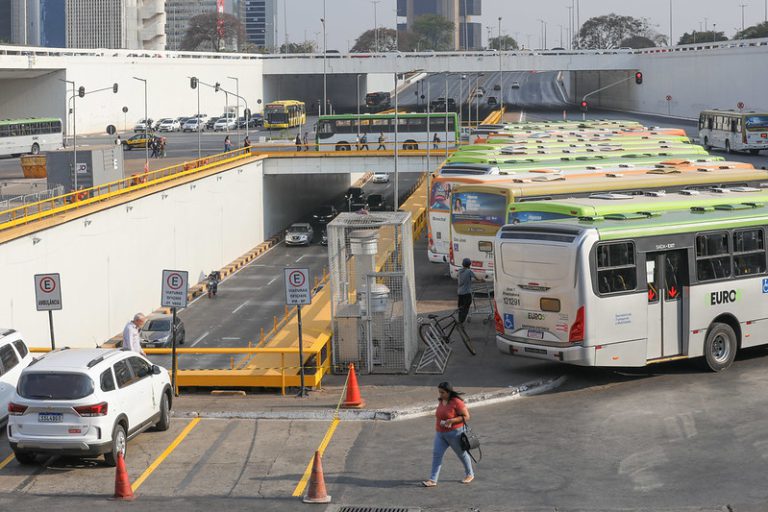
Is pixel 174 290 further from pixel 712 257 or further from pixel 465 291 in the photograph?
pixel 712 257

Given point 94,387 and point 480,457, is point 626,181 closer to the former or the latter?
point 480,457

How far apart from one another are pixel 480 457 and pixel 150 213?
31846 mm

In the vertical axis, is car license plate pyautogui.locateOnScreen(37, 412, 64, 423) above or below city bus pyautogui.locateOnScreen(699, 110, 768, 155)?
below

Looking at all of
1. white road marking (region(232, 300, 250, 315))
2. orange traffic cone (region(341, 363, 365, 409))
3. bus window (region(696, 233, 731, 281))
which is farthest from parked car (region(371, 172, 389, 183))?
orange traffic cone (region(341, 363, 365, 409))

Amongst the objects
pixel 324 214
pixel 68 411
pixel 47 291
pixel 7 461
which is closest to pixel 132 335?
pixel 47 291

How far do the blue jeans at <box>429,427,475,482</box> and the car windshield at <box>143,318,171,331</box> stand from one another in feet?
84.5

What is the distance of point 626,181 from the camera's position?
30.3 m

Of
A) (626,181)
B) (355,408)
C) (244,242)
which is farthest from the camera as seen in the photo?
(244,242)

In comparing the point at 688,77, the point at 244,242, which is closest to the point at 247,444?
the point at 244,242

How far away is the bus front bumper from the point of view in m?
19.2

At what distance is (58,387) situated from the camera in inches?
602

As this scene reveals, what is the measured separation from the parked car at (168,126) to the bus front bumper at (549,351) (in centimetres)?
9172

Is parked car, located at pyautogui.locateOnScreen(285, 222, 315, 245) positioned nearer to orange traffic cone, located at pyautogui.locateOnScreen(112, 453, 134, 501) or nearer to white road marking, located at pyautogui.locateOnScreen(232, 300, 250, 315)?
white road marking, located at pyautogui.locateOnScreen(232, 300, 250, 315)

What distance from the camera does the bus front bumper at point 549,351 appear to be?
19.2 metres
